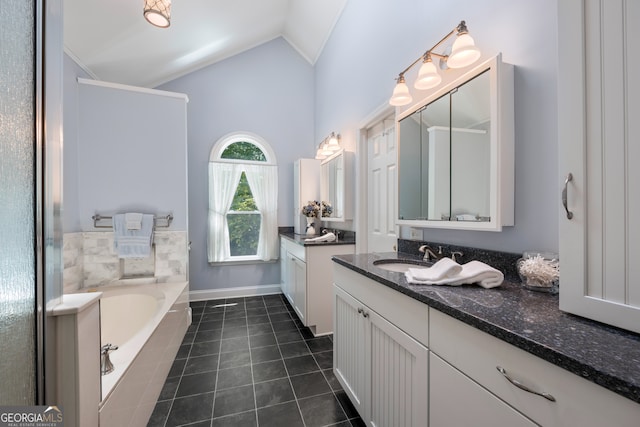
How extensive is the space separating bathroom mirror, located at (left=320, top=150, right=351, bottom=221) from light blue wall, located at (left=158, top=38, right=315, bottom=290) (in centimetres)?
86

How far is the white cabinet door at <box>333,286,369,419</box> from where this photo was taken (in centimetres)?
133

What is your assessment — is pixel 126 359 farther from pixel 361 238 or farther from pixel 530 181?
pixel 530 181

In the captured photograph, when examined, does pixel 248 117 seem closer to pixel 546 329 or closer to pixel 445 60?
pixel 445 60

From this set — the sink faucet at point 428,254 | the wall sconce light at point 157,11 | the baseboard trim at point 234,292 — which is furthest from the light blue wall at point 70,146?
the sink faucet at point 428,254

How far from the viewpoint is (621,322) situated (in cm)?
62

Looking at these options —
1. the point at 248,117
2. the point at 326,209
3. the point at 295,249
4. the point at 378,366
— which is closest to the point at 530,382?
the point at 378,366

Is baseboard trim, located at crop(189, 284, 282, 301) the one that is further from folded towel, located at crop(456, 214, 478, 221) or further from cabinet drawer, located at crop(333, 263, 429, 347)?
folded towel, located at crop(456, 214, 478, 221)

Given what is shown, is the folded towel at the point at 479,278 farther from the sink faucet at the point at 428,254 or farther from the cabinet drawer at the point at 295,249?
the cabinet drawer at the point at 295,249

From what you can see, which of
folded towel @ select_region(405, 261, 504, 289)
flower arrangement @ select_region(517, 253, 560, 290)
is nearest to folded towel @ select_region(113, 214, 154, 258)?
folded towel @ select_region(405, 261, 504, 289)

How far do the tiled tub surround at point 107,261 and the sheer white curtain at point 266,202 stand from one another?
1.17m

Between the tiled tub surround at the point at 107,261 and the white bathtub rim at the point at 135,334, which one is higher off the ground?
the tiled tub surround at the point at 107,261

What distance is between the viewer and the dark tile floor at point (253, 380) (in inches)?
57.8

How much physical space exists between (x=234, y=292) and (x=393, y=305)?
3.07 meters

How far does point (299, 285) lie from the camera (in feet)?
8.74
